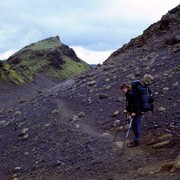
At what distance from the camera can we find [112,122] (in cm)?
2027

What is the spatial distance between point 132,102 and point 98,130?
168 inches

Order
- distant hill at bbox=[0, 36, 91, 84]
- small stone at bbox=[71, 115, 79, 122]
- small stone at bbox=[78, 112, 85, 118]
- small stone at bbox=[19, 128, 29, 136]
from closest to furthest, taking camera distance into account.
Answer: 1. small stone at bbox=[19, 128, 29, 136]
2. small stone at bbox=[71, 115, 79, 122]
3. small stone at bbox=[78, 112, 85, 118]
4. distant hill at bbox=[0, 36, 91, 84]

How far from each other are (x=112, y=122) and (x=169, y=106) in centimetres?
272

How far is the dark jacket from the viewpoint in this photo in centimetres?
1594

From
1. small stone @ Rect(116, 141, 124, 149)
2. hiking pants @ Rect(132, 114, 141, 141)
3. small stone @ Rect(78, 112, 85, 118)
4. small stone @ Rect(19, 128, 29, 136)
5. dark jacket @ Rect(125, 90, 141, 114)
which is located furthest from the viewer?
small stone @ Rect(78, 112, 85, 118)

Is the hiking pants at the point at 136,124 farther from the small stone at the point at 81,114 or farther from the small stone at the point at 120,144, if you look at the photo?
the small stone at the point at 81,114

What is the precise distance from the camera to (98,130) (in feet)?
65.4

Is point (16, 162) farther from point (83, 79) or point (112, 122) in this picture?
point (83, 79)

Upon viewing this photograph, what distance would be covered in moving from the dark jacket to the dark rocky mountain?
142 centimetres

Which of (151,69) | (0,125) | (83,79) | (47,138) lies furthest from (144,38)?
(47,138)

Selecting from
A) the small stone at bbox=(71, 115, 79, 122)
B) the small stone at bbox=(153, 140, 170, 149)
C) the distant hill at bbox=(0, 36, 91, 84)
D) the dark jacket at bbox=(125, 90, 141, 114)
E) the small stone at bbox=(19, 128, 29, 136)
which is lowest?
the small stone at bbox=(153, 140, 170, 149)

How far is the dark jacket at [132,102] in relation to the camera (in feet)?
52.3

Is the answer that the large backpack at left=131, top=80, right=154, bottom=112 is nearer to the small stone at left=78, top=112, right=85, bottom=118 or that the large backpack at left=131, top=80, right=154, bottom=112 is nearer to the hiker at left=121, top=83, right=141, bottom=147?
the hiker at left=121, top=83, right=141, bottom=147

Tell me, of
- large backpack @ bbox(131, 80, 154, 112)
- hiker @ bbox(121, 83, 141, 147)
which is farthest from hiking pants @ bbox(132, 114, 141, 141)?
large backpack @ bbox(131, 80, 154, 112)
